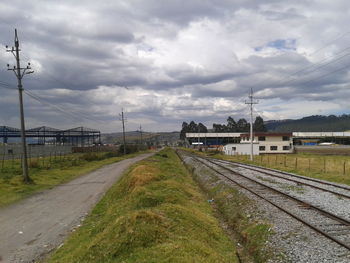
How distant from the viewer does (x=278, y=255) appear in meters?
8.91

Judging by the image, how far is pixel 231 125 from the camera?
19100cm

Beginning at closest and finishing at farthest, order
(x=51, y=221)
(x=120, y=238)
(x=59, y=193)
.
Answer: (x=120, y=238) → (x=51, y=221) → (x=59, y=193)

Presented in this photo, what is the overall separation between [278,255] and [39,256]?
7.01 m

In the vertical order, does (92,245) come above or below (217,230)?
above

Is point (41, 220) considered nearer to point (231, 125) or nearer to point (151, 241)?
point (151, 241)

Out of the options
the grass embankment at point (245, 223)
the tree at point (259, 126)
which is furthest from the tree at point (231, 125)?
the grass embankment at point (245, 223)

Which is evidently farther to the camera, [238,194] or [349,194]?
[238,194]

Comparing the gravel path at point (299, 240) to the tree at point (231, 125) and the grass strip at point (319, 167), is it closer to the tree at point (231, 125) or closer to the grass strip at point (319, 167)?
the grass strip at point (319, 167)

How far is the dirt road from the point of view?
10139 mm

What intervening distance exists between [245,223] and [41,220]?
8.69 m

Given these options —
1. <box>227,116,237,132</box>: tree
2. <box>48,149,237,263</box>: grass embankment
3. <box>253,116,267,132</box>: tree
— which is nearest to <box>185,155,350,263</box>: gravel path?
<box>48,149,237,263</box>: grass embankment

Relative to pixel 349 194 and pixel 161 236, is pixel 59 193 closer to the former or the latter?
pixel 161 236

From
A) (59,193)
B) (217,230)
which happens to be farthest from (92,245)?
(59,193)

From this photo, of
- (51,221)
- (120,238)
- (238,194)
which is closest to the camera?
(120,238)
